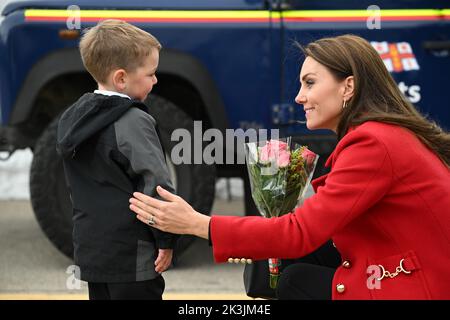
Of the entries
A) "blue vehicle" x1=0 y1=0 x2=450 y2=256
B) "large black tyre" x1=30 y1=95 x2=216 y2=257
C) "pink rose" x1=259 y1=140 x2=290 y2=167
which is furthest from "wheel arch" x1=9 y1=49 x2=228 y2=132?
"pink rose" x1=259 y1=140 x2=290 y2=167

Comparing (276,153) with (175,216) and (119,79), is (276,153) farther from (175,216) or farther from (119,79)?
(119,79)

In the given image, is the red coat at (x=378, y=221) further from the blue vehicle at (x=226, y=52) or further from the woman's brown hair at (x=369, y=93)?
the blue vehicle at (x=226, y=52)

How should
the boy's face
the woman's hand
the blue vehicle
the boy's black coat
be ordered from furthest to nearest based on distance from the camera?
1. the blue vehicle
2. the boy's face
3. the boy's black coat
4. the woman's hand

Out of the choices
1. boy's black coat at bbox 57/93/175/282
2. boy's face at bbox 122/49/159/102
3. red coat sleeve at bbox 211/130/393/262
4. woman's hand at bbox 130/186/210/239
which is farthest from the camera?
boy's face at bbox 122/49/159/102

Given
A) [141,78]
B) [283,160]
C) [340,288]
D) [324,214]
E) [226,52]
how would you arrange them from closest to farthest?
[324,214] → [340,288] → [283,160] → [141,78] → [226,52]

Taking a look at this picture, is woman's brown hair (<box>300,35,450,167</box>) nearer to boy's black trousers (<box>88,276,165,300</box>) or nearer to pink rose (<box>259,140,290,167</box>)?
pink rose (<box>259,140,290,167</box>)

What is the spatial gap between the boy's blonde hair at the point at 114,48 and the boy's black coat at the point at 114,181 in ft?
0.36

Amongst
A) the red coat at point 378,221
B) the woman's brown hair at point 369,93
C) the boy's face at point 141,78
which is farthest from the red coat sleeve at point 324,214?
the boy's face at point 141,78

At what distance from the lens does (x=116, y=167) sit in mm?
2678

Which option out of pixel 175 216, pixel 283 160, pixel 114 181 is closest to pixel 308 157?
pixel 283 160

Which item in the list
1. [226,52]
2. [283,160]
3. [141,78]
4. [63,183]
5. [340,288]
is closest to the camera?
[340,288]

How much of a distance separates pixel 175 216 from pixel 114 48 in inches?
23.6

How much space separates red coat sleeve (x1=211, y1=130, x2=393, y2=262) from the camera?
239 centimetres

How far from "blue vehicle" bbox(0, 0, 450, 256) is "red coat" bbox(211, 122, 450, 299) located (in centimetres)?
217
